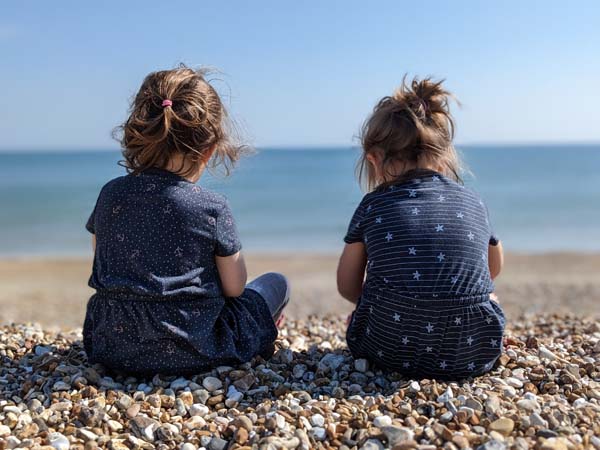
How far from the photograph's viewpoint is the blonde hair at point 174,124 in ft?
9.36

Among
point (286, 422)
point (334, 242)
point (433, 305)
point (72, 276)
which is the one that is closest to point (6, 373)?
point (286, 422)

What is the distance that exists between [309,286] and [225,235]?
6.48 meters

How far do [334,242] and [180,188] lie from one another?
A: 459 inches

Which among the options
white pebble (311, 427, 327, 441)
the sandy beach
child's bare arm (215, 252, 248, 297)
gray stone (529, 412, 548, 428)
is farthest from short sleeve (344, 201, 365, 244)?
the sandy beach

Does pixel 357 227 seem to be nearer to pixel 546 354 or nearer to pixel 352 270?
pixel 352 270

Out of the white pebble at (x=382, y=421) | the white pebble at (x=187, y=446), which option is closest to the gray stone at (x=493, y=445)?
the white pebble at (x=382, y=421)

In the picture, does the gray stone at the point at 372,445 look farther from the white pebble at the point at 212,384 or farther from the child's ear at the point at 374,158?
the child's ear at the point at 374,158

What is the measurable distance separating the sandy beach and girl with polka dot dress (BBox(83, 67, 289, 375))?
351cm

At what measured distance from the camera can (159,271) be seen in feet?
9.30

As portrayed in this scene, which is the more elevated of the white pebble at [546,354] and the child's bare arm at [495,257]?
the child's bare arm at [495,257]

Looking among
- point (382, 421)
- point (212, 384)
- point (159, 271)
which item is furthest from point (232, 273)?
point (382, 421)

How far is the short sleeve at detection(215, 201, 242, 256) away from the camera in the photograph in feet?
9.48

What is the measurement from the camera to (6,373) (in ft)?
10.2

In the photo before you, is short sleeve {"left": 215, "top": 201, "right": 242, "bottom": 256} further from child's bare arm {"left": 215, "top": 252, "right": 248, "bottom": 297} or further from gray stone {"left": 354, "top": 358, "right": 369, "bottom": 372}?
gray stone {"left": 354, "top": 358, "right": 369, "bottom": 372}
